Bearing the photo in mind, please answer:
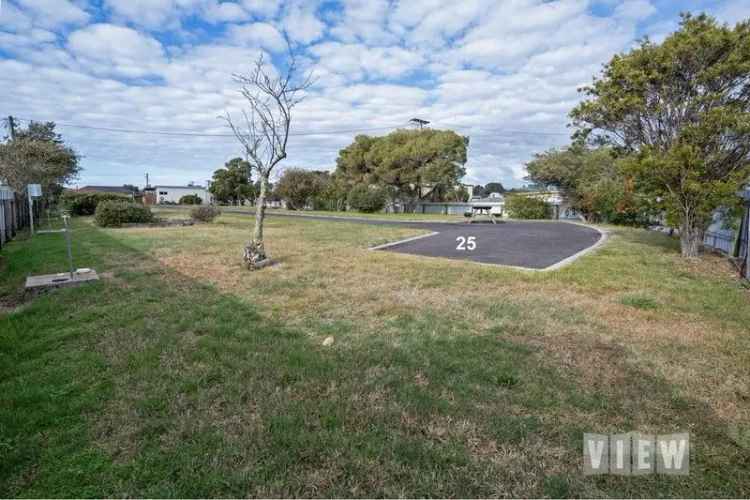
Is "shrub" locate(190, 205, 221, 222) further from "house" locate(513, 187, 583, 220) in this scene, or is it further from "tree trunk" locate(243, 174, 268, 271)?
"house" locate(513, 187, 583, 220)

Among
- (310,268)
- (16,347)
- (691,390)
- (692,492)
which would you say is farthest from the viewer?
(310,268)

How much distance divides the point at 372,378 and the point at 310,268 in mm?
4946

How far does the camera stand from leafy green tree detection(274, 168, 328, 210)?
136 feet

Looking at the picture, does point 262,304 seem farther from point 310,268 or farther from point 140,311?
point 310,268

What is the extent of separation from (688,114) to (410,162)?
27.9m

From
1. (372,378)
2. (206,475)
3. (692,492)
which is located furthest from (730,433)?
(206,475)

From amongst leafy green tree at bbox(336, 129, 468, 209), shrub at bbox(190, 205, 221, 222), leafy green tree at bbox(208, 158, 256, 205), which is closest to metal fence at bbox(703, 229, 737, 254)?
shrub at bbox(190, 205, 221, 222)

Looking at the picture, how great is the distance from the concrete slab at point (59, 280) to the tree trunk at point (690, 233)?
12940mm

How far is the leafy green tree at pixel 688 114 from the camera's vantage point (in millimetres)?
8344

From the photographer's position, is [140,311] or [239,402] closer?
[239,402]

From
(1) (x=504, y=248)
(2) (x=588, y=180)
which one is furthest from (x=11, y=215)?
(2) (x=588, y=180)

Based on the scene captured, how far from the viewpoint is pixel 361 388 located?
2.95m

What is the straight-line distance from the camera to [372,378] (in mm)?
3125
